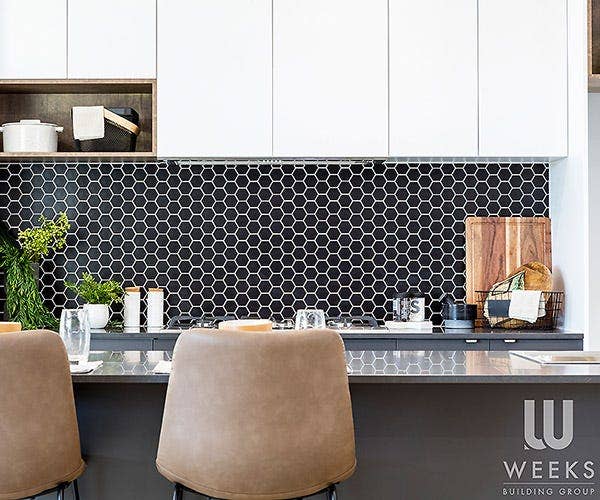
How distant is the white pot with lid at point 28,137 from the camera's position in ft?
10.9

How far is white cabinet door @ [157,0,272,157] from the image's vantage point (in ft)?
10.8

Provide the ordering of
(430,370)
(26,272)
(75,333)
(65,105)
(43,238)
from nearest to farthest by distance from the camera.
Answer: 1. (430,370)
2. (75,333)
3. (26,272)
4. (43,238)
5. (65,105)

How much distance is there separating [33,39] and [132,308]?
134cm

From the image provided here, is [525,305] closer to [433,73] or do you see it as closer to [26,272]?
[433,73]

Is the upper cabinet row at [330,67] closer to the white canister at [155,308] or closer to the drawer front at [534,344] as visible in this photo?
the white canister at [155,308]

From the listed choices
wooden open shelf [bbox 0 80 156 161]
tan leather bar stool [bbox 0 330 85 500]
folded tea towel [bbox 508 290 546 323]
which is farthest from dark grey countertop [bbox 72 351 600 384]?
wooden open shelf [bbox 0 80 156 161]

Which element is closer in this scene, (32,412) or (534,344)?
(32,412)

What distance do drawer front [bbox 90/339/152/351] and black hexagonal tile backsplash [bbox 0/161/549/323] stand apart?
50 cm

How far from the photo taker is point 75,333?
5.99ft

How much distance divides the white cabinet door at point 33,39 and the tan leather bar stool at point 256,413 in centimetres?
231

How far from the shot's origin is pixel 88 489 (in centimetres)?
191

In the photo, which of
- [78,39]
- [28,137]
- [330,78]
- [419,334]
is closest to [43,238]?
[28,137]

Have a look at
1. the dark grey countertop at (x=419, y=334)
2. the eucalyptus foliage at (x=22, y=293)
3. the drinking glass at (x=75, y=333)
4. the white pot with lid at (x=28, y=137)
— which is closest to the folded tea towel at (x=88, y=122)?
the white pot with lid at (x=28, y=137)

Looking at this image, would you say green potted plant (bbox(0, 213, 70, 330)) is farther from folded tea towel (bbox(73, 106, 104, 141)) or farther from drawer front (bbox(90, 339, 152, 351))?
folded tea towel (bbox(73, 106, 104, 141))
